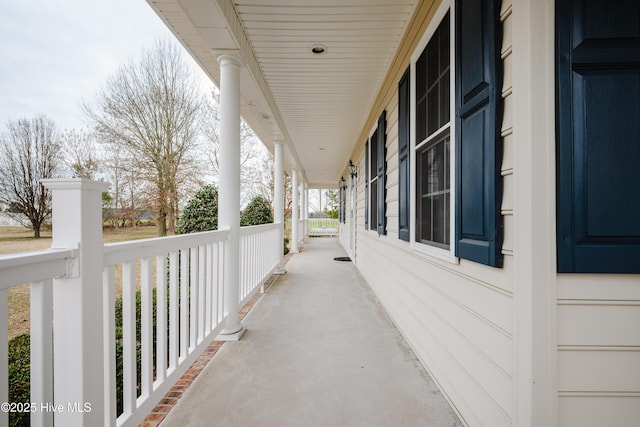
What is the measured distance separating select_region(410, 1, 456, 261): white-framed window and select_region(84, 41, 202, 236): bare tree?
337 inches

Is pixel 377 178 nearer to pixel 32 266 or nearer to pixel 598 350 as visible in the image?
pixel 598 350

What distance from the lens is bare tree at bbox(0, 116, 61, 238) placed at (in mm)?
2799

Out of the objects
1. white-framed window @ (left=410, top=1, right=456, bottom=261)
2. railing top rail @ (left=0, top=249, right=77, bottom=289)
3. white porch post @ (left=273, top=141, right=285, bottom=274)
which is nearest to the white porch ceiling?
white-framed window @ (left=410, top=1, right=456, bottom=261)

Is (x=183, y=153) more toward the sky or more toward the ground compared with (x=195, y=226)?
more toward the sky

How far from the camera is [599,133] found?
1.09m

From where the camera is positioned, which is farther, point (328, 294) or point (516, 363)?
point (328, 294)

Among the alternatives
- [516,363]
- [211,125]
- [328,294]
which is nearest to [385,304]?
[328,294]

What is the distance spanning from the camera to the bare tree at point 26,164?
2.80 meters

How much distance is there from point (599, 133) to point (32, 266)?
199cm

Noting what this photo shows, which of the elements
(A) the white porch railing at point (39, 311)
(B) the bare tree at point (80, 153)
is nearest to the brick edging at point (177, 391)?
(A) the white porch railing at point (39, 311)

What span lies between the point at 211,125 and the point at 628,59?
11248 mm

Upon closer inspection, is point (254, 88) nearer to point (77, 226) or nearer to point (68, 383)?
point (77, 226)

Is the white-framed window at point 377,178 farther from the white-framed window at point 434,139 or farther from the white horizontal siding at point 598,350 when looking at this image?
the white horizontal siding at point 598,350

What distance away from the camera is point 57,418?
1062 mm
